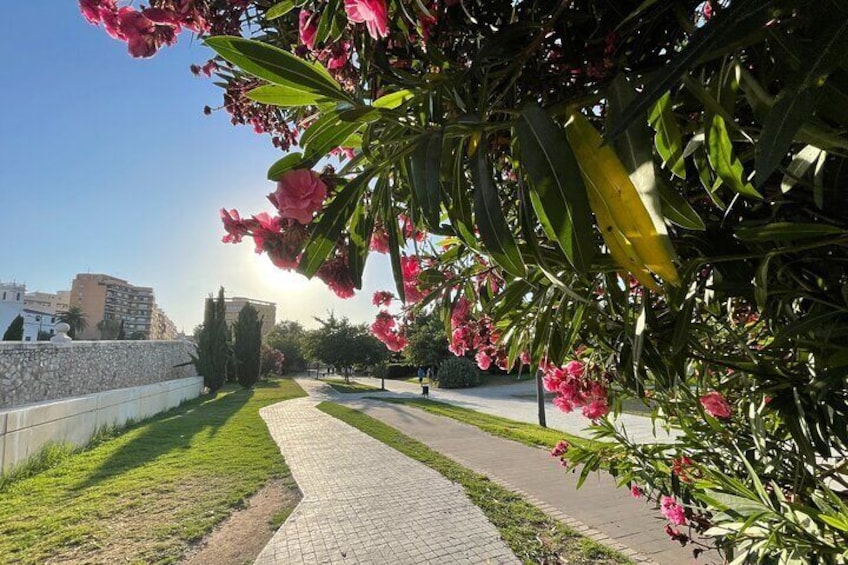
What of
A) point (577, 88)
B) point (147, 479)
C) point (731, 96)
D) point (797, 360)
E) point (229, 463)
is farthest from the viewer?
point (229, 463)

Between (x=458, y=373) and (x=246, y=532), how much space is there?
1960cm

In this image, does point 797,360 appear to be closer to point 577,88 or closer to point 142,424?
point 577,88

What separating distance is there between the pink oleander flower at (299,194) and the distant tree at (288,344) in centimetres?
4140

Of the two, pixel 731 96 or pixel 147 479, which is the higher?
pixel 731 96

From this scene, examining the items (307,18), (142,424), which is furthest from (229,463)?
(307,18)

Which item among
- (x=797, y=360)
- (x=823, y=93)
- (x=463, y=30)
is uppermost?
(x=463, y=30)

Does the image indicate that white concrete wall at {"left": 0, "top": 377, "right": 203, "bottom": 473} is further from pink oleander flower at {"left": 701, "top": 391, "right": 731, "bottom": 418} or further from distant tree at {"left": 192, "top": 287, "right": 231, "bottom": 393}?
distant tree at {"left": 192, "top": 287, "right": 231, "bottom": 393}

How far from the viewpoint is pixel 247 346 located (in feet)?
82.1

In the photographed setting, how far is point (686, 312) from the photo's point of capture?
1.13 m

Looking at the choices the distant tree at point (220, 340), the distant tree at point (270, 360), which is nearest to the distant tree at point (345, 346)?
the distant tree at point (220, 340)

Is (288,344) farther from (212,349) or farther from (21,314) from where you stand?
(212,349)

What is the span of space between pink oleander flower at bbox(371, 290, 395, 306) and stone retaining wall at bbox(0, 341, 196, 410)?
29.5 feet

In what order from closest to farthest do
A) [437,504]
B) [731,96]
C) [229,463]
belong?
[731,96] < [437,504] < [229,463]

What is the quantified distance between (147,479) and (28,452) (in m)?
1.96
